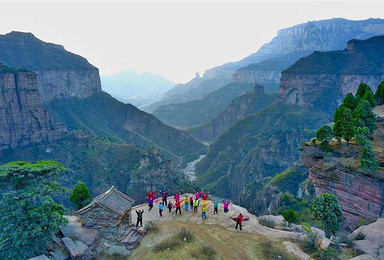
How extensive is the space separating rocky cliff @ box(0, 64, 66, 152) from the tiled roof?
7418 centimetres

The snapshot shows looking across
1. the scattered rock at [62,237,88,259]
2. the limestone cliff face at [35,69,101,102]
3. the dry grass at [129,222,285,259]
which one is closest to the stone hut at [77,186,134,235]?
the scattered rock at [62,237,88,259]

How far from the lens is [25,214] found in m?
24.9

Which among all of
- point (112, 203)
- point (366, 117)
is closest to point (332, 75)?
point (366, 117)

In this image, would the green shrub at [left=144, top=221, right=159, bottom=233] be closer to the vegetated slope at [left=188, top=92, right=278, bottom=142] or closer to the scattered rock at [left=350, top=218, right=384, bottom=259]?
the scattered rock at [left=350, top=218, right=384, bottom=259]

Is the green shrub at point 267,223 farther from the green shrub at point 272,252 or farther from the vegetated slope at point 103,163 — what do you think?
the vegetated slope at point 103,163

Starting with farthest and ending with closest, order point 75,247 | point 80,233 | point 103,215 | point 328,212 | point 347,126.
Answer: point 347,126 → point 103,215 → point 328,212 → point 80,233 → point 75,247

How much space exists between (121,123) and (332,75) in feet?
331

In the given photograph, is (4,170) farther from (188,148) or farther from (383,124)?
(188,148)

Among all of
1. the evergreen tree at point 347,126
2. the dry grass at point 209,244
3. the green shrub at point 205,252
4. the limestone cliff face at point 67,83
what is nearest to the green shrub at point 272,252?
the dry grass at point 209,244

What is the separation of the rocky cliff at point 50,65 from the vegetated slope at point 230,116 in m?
68.6

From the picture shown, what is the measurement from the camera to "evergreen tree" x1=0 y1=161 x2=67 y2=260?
935 inches

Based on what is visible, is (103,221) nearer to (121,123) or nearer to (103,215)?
(103,215)

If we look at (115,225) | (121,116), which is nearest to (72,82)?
(121,116)

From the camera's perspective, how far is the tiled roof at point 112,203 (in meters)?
27.0
